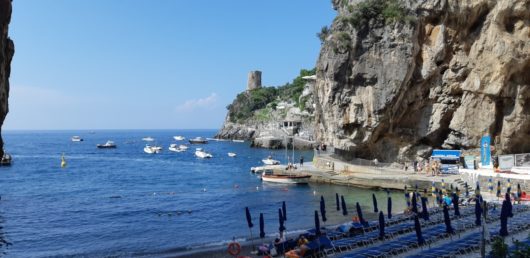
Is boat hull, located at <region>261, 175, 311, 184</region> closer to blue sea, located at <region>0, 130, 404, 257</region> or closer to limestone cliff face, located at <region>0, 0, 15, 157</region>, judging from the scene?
blue sea, located at <region>0, 130, 404, 257</region>

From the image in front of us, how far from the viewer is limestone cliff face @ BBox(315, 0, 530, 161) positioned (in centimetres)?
3931

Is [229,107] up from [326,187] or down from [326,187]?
up

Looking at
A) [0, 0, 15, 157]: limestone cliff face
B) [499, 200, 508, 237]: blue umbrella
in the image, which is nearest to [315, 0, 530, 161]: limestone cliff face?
[499, 200, 508, 237]: blue umbrella

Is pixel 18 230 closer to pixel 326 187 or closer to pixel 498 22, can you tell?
pixel 326 187

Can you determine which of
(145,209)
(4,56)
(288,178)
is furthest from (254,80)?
(4,56)

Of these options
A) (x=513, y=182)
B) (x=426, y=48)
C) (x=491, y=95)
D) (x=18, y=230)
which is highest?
(x=426, y=48)

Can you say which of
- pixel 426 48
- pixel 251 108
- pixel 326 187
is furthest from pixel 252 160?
pixel 251 108

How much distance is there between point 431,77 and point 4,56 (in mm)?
35109

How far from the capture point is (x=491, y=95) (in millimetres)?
40219

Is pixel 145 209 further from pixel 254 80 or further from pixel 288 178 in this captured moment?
pixel 254 80

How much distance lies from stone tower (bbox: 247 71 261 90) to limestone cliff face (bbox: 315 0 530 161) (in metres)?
131

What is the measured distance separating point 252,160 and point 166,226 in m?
48.6

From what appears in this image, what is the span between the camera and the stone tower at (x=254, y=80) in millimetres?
177000

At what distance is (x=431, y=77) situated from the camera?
43.1 m
